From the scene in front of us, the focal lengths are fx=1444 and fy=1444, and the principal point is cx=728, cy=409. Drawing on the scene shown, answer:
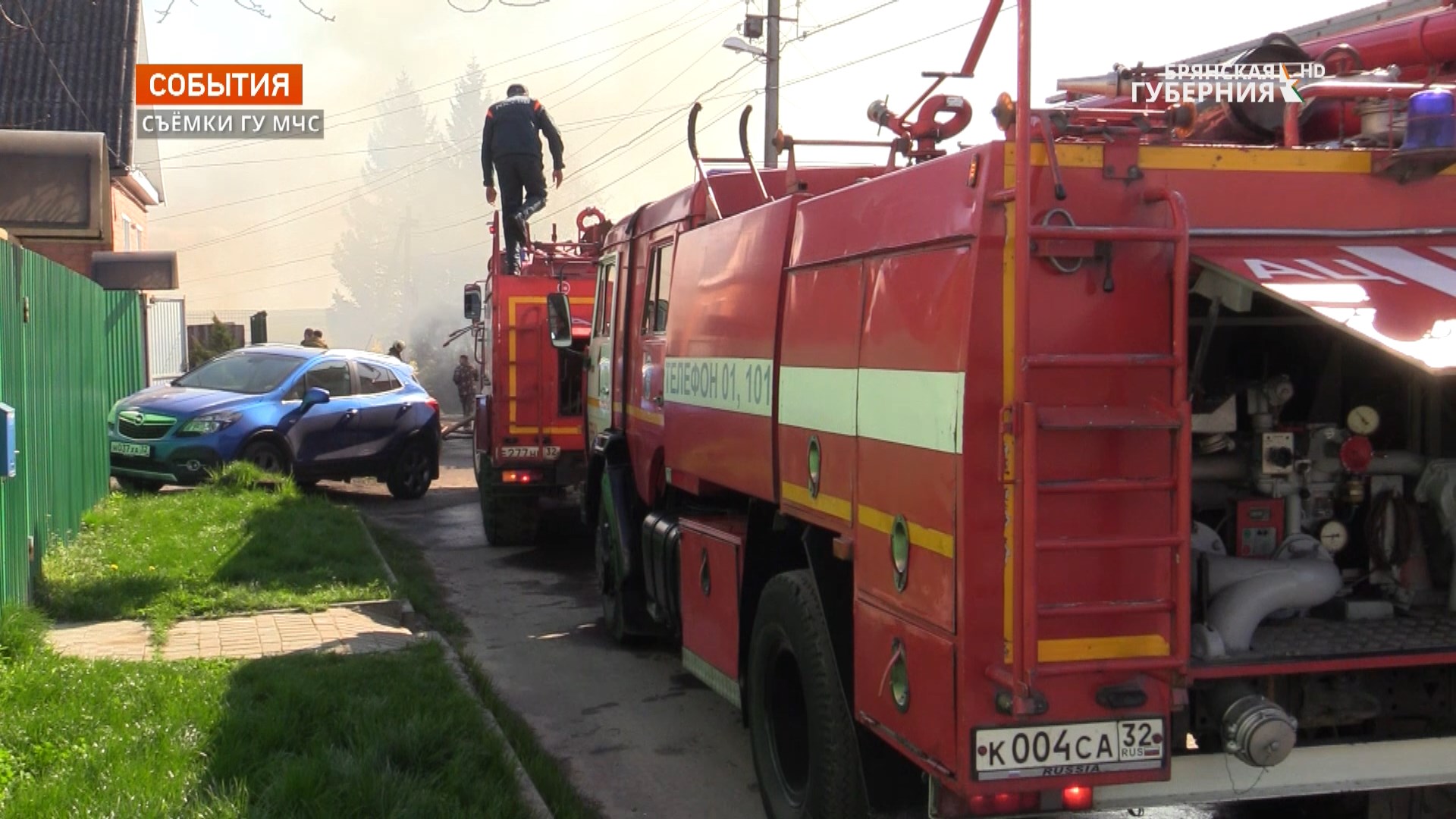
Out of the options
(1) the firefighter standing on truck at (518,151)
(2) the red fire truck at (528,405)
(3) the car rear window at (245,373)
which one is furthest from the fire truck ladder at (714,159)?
(3) the car rear window at (245,373)

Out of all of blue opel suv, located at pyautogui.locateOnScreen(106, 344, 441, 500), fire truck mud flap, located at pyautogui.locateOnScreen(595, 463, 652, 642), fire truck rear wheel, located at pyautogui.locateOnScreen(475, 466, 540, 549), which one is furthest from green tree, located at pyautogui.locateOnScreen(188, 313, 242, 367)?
fire truck mud flap, located at pyautogui.locateOnScreen(595, 463, 652, 642)

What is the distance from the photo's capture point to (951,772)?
390 cm

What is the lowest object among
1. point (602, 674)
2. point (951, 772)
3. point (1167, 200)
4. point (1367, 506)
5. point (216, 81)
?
point (602, 674)

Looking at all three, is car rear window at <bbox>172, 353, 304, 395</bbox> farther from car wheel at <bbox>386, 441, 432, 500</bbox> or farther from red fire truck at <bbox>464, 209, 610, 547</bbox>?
red fire truck at <bbox>464, 209, 610, 547</bbox>

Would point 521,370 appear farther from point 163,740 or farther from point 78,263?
point 78,263

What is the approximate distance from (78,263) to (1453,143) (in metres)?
23.8

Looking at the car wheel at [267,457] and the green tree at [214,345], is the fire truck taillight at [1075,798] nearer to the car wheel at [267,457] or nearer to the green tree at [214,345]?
the car wheel at [267,457]

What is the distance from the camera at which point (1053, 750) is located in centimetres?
385

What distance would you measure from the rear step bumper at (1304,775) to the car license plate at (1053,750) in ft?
0.58

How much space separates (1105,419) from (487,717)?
11.9 ft

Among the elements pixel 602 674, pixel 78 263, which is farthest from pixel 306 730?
pixel 78 263

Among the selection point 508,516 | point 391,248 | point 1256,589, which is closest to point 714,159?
point 1256,589

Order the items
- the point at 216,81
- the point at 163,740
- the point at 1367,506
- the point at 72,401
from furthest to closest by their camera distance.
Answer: the point at 216,81
the point at 72,401
the point at 163,740
the point at 1367,506

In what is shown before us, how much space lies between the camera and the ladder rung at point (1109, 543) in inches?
149
